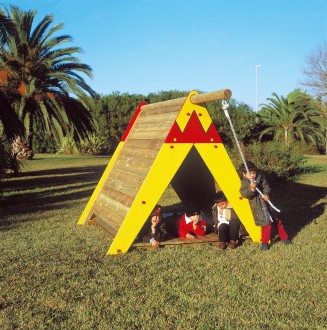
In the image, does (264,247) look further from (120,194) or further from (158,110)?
(158,110)

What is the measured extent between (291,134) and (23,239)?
110 ft

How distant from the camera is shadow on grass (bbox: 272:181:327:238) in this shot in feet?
24.9

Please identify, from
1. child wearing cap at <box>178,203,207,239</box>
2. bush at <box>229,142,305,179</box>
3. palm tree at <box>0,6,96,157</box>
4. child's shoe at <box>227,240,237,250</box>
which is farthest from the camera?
palm tree at <box>0,6,96,157</box>

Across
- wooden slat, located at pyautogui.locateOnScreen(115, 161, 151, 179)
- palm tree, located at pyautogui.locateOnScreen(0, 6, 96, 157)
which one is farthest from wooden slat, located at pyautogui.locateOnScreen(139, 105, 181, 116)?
palm tree, located at pyautogui.locateOnScreen(0, 6, 96, 157)

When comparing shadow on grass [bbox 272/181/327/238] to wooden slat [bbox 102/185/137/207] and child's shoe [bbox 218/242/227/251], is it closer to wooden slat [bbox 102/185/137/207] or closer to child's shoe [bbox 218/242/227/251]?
child's shoe [bbox 218/242/227/251]

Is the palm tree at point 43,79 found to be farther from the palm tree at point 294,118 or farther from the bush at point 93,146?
the palm tree at point 294,118

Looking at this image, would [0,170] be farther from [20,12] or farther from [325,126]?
[325,126]

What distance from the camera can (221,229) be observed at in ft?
19.3

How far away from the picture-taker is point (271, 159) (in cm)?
1461

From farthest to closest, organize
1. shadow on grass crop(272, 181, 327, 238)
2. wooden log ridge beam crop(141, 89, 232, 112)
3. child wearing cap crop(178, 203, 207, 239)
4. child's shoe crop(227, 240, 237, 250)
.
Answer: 1. shadow on grass crop(272, 181, 327, 238)
2. child wearing cap crop(178, 203, 207, 239)
3. child's shoe crop(227, 240, 237, 250)
4. wooden log ridge beam crop(141, 89, 232, 112)

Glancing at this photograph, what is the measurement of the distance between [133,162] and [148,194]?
105 centimetres

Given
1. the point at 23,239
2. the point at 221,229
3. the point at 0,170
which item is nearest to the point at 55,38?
the point at 0,170

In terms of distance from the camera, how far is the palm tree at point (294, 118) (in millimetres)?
36125

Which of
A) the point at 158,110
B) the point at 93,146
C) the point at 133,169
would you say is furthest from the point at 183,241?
the point at 93,146
